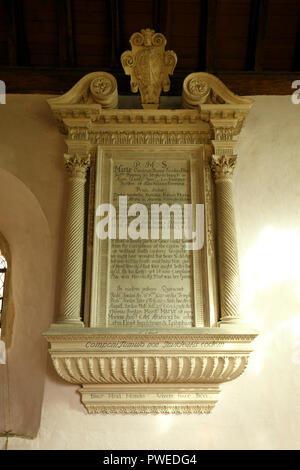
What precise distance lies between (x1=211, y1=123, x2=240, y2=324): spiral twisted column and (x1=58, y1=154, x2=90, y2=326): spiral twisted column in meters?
1.45

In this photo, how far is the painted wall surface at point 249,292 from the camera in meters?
4.02

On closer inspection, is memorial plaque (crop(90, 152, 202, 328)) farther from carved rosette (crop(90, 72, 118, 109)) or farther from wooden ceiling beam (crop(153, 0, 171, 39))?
wooden ceiling beam (crop(153, 0, 171, 39))

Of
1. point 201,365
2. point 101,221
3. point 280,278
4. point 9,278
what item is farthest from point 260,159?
point 9,278

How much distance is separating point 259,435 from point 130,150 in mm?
3279

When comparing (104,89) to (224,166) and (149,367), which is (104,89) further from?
(149,367)

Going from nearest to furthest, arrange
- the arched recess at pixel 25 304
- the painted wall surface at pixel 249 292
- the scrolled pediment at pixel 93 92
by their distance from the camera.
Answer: the painted wall surface at pixel 249 292 → the arched recess at pixel 25 304 → the scrolled pediment at pixel 93 92

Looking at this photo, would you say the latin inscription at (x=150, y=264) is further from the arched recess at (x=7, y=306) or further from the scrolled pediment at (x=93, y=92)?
the arched recess at (x=7, y=306)

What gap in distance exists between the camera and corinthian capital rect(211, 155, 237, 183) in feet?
15.8

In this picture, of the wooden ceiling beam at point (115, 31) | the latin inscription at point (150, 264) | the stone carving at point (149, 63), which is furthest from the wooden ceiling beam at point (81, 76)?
the latin inscription at point (150, 264)

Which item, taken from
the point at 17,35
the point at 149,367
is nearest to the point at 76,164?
the point at 17,35

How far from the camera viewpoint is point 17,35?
5688 mm

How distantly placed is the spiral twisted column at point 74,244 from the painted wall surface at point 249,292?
258mm

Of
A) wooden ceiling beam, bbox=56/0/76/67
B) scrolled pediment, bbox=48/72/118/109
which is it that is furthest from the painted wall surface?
wooden ceiling beam, bbox=56/0/76/67

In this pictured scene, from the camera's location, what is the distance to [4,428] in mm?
4559
